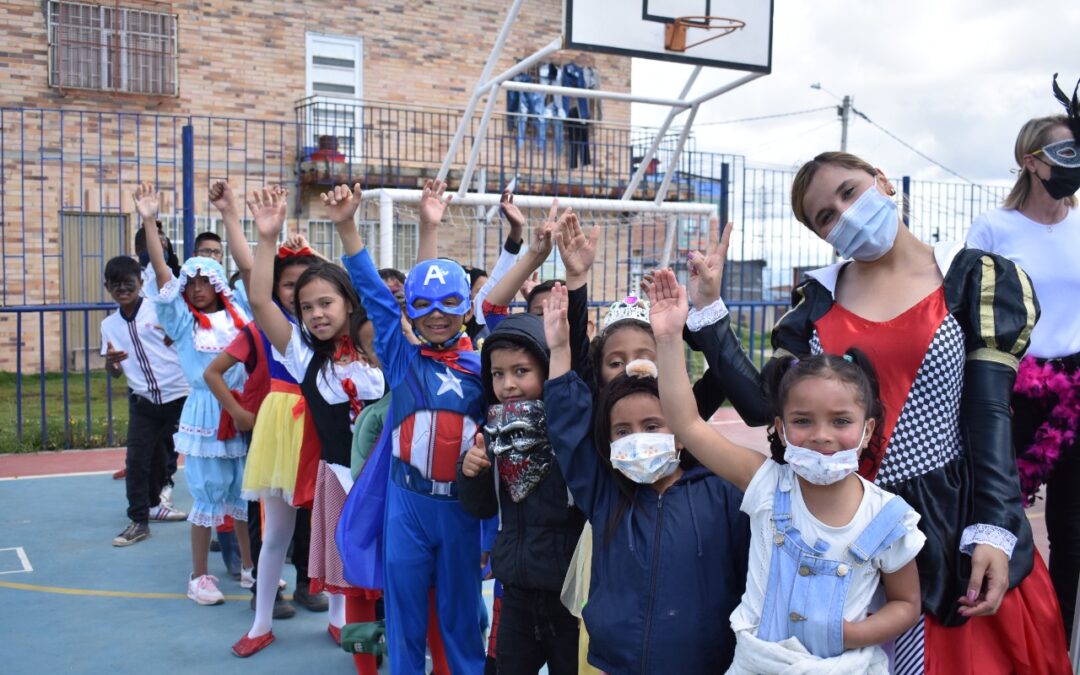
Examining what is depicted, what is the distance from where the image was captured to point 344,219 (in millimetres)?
3629

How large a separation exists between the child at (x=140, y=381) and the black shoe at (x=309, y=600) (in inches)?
66.6

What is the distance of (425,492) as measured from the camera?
349 centimetres

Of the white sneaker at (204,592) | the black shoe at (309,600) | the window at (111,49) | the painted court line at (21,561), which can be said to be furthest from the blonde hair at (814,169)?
the window at (111,49)

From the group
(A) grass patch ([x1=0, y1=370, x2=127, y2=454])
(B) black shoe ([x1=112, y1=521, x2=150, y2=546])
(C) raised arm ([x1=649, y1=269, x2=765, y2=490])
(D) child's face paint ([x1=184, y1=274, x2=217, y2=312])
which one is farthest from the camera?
(A) grass patch ([x1=0, y1=370, x2=127, y2=454])

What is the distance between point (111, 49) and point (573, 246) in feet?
48.2

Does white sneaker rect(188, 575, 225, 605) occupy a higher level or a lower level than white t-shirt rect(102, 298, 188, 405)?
lower

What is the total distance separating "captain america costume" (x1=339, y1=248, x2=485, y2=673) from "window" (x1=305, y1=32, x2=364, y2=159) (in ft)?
43.7

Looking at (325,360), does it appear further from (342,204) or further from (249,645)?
(249,645)

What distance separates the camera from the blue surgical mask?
242 centimetres

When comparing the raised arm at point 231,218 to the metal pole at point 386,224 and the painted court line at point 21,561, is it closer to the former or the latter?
the painted court line at point 21,561

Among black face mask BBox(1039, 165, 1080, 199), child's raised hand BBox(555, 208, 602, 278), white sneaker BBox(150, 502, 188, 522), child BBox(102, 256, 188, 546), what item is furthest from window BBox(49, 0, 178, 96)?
black face mask BBox(1039, 165, 1080, 199)

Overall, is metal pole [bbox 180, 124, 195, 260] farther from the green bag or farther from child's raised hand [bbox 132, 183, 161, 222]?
the green bag

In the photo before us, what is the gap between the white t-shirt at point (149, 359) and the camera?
20.7 ft

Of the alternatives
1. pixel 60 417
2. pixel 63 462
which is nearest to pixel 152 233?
pixel 63 462
